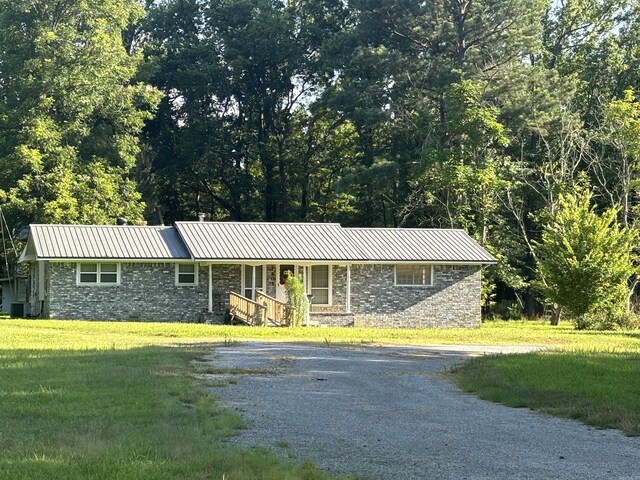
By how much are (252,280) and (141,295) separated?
407cm

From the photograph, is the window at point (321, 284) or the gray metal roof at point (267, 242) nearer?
the gray metal roof at point (267, 242)

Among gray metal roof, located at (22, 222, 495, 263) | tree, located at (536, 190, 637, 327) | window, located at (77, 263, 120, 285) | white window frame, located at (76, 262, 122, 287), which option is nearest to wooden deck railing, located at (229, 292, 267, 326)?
gray metal roof, located at (22, 222, 495, 263)

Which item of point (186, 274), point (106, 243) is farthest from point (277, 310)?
point (106, 243)

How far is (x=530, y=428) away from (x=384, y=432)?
5.98 feet

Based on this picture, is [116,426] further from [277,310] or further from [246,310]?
[246,310]

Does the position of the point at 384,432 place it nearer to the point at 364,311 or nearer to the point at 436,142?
the point at 364,311

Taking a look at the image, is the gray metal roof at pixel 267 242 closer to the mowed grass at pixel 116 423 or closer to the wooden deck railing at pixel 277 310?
the wooden deck railing at pixel 277 310

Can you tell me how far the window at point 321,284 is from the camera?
3372 cm

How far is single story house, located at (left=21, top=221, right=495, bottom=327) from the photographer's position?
31.8 m

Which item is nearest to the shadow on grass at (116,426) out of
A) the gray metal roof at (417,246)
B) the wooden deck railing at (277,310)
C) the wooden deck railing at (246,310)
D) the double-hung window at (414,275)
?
the wooden deck railing at (246,310)

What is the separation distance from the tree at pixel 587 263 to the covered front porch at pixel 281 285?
297 inches

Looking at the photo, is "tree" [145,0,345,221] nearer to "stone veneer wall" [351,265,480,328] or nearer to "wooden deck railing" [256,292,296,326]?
"stone veneer wall" [351,265,480,328]

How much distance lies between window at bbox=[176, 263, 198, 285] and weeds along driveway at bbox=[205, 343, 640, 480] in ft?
54.9

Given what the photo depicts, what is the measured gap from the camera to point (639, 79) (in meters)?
45.5
